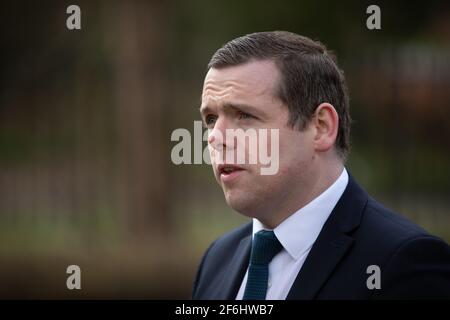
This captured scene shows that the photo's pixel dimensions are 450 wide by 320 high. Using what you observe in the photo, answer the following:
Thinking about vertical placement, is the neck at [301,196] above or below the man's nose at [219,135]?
below

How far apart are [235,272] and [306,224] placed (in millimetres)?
441

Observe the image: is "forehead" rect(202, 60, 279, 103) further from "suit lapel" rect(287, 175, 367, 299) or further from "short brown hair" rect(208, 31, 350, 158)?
"suit lapel" rect(287, 175, 367, 299)

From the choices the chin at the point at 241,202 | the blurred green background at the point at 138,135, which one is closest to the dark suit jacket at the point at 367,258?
the chin at the point at 241,202

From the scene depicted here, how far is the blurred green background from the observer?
22.3 feet

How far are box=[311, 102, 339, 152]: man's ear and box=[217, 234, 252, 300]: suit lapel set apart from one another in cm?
59

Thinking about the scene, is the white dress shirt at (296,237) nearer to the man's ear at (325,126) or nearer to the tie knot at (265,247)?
the tie knot at (265,247)

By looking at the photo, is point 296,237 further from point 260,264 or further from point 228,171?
point 228,171

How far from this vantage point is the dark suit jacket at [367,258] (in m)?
2.23

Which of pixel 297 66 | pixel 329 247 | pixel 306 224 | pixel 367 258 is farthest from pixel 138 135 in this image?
pixel 367 258

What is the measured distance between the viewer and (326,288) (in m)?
2.36

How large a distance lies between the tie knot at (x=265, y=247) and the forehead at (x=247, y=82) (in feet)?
1.84

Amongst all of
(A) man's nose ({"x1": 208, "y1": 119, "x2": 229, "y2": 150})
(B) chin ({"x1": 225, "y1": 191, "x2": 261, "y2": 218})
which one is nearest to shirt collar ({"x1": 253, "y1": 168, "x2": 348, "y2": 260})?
(B) chin ({"x1": 225, "y1": 191, "x2": 261, "y2": 218})

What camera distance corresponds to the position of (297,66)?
2.65m
